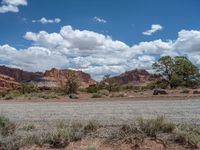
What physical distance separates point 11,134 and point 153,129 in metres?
4.60

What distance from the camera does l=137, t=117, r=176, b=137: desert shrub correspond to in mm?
11325

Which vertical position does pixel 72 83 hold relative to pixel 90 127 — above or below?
above

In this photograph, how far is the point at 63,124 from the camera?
12.7m

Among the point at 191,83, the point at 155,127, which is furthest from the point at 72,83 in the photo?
the point at 155,127

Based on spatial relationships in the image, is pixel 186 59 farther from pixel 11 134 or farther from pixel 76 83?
pixel 11 134

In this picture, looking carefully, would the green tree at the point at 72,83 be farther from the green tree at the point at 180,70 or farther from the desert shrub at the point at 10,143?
the desert shrub at the point at 10,143

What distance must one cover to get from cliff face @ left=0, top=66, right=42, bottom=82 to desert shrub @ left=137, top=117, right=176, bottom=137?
164 m

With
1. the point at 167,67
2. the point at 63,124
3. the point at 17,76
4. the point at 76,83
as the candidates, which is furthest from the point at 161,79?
the point at 17,76

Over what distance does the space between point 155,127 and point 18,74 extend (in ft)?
565

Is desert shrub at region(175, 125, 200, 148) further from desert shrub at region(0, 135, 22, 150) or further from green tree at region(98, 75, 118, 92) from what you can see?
green tree at region(98, 75, 118, 92)

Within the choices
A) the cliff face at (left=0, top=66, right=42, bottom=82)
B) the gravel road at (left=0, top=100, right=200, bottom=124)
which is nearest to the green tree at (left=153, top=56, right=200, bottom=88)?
the gravel road at (left=0, top=100, right=200, bottom=124)

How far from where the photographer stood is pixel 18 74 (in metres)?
179

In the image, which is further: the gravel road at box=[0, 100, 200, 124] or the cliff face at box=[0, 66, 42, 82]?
the cliff face at box=[0, 66, 42, 82]

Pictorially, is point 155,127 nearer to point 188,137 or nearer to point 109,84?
point 188,137
